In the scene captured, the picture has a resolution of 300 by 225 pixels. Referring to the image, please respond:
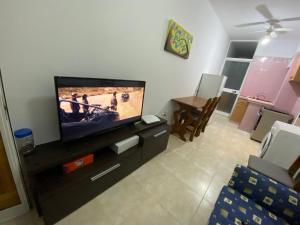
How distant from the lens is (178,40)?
2332mm

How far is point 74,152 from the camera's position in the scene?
3.86ft

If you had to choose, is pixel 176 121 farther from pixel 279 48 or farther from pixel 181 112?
pixel 279 48

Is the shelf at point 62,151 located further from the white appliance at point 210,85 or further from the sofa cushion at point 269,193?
the white appliance at point 210,85

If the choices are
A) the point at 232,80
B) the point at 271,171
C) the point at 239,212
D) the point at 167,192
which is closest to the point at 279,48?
the point at 232,80

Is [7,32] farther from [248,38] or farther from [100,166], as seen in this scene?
[248,38]

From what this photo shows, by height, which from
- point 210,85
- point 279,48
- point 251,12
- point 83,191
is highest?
point 251,12

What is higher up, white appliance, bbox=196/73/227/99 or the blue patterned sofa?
white appliance, bbox=196/73/227/99

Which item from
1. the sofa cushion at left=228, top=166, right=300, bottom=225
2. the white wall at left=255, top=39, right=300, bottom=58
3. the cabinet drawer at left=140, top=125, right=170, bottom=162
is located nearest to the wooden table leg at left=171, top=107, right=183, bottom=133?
the cabinet drawer at left=140, top=125, right=170, bottom=162

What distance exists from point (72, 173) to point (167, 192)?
1.07 metres

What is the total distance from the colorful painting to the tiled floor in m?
1.75

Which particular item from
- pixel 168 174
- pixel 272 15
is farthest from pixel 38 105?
pixel 272 15

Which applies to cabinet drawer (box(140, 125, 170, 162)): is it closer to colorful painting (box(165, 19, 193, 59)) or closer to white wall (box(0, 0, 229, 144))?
white wall (box(0, 0, 229, 144))

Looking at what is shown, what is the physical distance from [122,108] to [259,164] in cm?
174

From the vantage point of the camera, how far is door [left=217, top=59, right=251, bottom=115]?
15.2 ft
